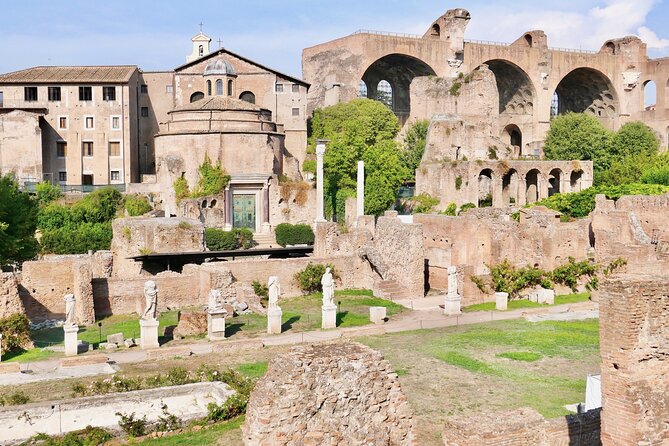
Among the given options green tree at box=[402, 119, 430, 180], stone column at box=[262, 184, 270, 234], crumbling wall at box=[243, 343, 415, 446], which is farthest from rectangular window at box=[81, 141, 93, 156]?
crumbling wall at box=[243, 343, 415, 446]

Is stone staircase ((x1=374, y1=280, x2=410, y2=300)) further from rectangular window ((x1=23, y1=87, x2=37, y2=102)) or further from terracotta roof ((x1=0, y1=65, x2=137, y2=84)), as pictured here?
rectangular window ((x1=23, y1=87, x2=37, y2=102))

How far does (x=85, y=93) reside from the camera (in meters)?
48.6

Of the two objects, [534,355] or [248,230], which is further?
[248,230]

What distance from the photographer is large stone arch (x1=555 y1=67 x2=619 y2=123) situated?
71438 millimetres

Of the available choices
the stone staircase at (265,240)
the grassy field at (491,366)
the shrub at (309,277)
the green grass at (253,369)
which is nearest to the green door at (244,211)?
the stone staircase at (265,240)

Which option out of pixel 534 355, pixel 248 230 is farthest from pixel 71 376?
pixel 248 230

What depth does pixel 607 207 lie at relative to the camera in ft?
119

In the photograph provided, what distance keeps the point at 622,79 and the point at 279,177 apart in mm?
40980

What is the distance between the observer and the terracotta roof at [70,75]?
4803cm

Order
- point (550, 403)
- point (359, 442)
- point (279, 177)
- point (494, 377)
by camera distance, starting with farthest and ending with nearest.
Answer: point (279, 177), point (494, 377), point (550, 403), point (359, 442)

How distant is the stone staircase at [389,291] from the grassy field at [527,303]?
272 cm

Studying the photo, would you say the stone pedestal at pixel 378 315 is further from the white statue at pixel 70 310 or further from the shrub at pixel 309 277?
the white statue at pixel 70 310

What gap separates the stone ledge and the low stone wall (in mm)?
10542

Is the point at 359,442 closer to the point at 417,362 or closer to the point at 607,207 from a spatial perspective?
the point at 417,362
